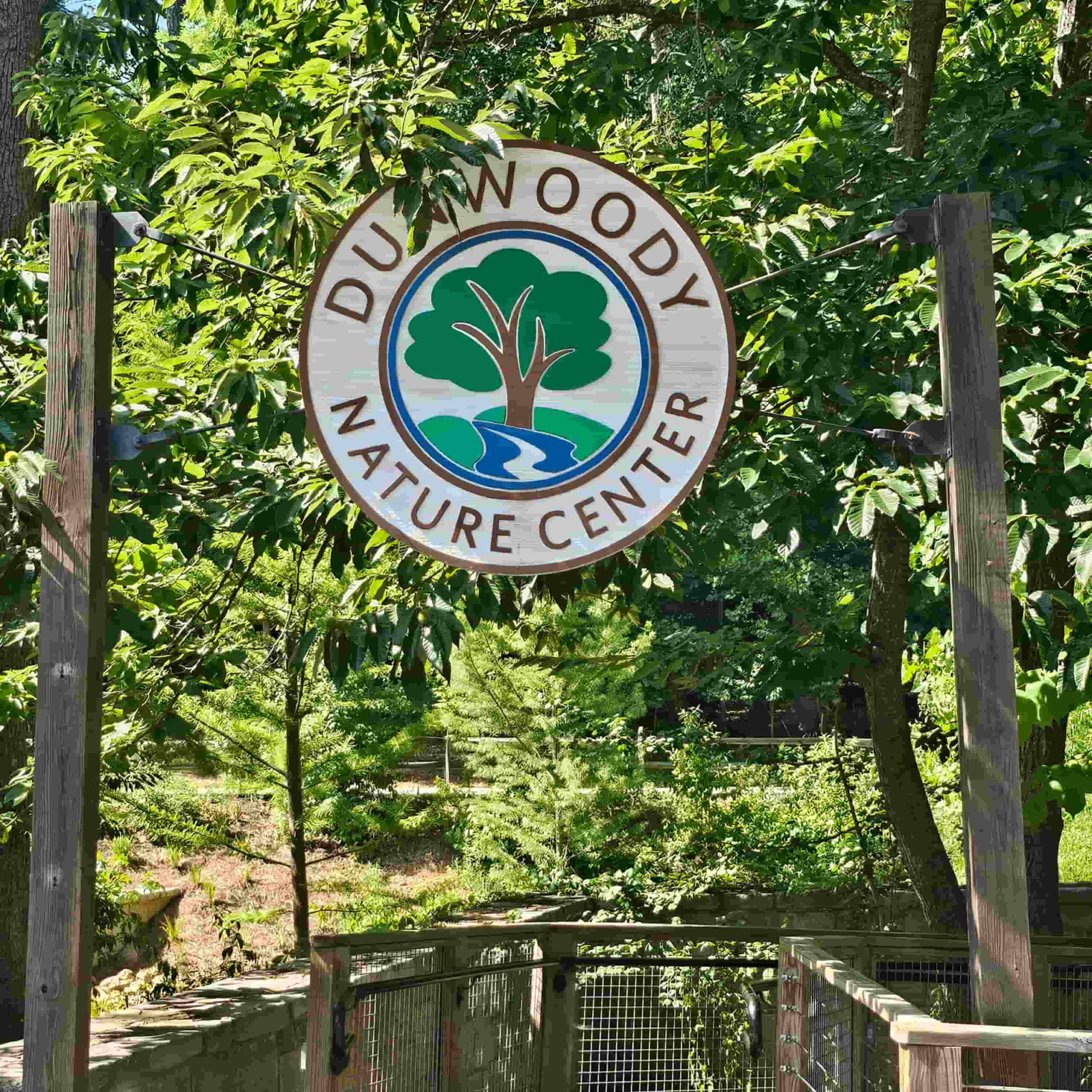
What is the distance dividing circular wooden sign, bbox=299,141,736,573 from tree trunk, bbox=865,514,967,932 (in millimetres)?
3892

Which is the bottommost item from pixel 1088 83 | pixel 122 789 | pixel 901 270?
pixel 122 789

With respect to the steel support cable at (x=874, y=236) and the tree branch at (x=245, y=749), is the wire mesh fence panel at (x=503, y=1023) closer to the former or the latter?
the steel support cable at (x=874, y=236)

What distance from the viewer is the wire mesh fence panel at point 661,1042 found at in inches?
229

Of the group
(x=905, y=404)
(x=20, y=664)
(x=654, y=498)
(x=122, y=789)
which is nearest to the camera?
(x=654, y=498)

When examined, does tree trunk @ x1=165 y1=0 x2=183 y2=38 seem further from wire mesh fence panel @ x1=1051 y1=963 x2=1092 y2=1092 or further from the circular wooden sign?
wire mesh fence panel @ x1=1051 y1=963 x2=1092 y2=1092

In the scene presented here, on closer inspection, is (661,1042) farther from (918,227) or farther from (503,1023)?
(918,227)

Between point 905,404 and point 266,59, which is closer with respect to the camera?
point 905,404

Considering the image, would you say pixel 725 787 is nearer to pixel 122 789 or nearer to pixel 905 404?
pixel 122 789

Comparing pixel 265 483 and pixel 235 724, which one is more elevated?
pixel 265 483

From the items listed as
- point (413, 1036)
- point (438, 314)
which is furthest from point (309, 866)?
point (438, 314)

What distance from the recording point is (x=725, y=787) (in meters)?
11.9

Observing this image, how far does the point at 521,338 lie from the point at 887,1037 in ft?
13.2

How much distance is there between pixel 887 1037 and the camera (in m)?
5.74

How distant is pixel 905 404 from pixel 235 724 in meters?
6.39
